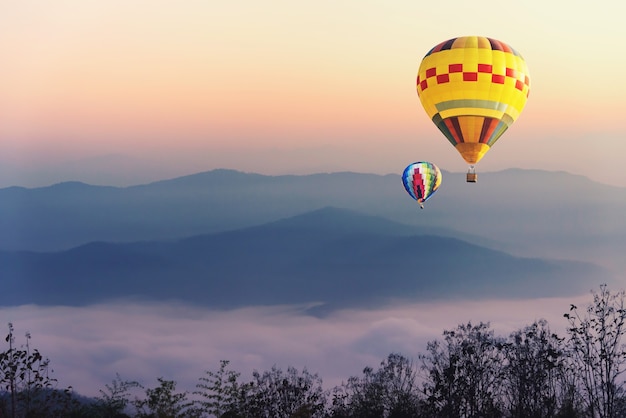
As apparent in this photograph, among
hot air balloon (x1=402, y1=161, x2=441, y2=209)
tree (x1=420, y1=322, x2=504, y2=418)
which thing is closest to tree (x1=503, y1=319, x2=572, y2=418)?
tree (x1=420, y1=322, x2=504, y2=418)

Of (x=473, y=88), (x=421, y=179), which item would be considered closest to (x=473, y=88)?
(x=473, y=88)

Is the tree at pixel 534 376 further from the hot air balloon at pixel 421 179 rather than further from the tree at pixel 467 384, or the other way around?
the hot air balloon at pixel 421 179

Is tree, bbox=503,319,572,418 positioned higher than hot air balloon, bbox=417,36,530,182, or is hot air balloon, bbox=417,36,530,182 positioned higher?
hot air balloon, bbox=417,36,530,182

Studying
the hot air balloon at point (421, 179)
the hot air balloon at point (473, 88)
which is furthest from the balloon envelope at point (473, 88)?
A: the hot air balloon at point (421, 179)

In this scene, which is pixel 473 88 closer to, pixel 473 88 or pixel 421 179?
pixel 473 88

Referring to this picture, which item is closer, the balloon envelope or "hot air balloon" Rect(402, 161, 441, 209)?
the balloon envelope

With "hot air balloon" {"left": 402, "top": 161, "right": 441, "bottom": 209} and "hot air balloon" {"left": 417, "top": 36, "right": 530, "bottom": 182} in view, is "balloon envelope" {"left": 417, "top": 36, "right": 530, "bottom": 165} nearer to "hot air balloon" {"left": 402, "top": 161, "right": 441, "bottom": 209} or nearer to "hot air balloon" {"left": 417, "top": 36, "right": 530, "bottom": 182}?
"hot air balloon" {"left": 417, "top": 36, "right": 530, "bottom": 182}

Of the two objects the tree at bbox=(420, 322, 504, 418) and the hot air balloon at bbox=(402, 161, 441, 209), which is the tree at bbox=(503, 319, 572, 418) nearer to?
the tree at bbox=(420, 322, 504, 418)

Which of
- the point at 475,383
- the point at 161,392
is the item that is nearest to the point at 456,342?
the point at 475,383
